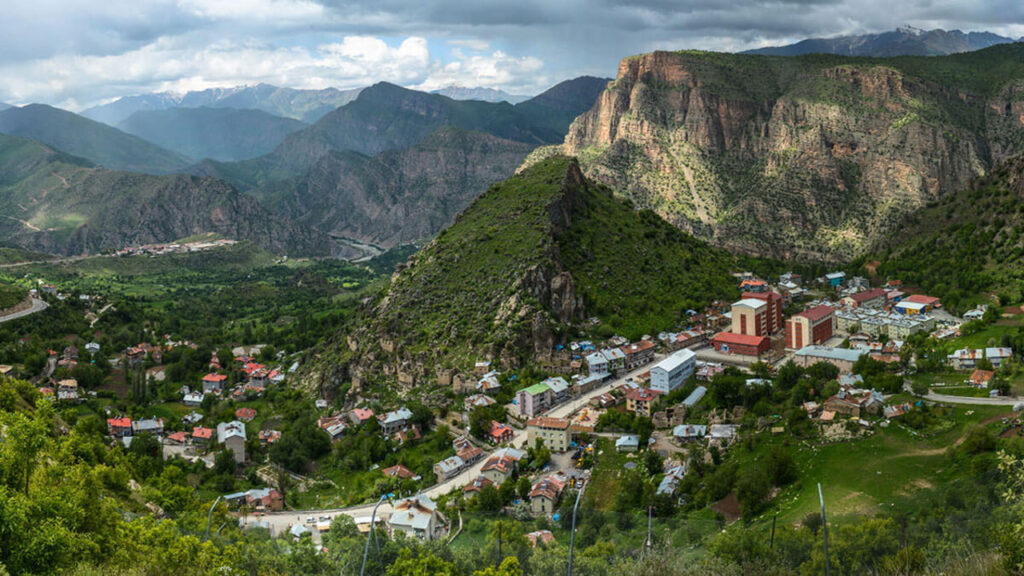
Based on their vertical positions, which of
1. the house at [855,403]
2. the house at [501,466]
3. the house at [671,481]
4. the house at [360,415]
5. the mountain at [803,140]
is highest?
the mountain at [803,140]

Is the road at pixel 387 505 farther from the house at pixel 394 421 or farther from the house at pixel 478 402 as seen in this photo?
the house at pixel 394 421

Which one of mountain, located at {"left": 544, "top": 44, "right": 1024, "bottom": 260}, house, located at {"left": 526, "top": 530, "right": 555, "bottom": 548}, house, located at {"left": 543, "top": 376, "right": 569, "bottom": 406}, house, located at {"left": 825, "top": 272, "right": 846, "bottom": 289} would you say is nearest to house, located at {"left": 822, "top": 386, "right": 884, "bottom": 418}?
house, located at {"left": 543, "top": 376, "right": 569, "bottom": 406}

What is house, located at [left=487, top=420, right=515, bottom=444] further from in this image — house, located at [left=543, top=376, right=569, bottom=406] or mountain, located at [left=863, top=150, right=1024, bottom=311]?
mountain, located at [left=863, top=150, right=1024, bottom=311]

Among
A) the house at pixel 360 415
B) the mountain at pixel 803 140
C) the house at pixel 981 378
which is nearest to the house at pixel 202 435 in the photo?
the house at pixel 360 415

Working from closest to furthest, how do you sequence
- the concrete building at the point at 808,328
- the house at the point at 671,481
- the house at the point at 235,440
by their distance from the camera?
1. the house at the point at 671,481
2. the house at the point at 235,440
3. the concrete building at the point at 808,328

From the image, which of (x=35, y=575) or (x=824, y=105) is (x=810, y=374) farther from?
(x=824, y=105)

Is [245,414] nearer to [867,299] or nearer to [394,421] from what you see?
[394,421]
